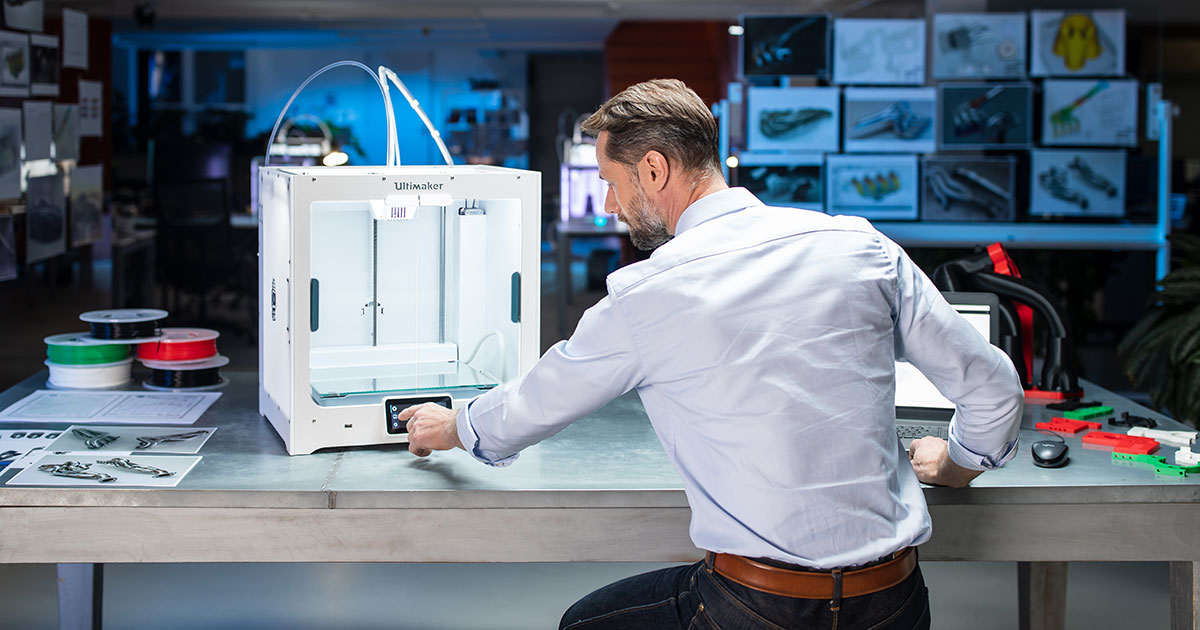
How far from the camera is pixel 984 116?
19.2 ft

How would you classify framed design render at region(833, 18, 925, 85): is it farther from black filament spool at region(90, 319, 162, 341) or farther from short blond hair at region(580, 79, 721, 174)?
short blond hair at region(580, 79, 721, 174)

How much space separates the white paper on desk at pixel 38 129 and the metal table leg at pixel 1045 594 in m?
4.30

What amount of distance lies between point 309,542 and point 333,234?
2.05 feet

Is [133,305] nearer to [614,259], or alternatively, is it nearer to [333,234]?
[614,259]

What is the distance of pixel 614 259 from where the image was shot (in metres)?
9.27

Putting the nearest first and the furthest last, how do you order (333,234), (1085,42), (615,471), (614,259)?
(615,471)
(333,234)
(1085,42)
(614,259)

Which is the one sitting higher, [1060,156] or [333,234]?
[1060,156]

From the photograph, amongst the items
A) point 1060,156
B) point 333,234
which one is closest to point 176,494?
point 333,234

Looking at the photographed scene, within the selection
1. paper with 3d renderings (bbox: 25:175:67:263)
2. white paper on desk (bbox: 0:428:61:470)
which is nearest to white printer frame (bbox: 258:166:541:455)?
white paper on desk (bbox: 0:428:61:470)

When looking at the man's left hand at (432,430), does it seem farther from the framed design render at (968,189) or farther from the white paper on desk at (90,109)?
the framed design render at (968,189)

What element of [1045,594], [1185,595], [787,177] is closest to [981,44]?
[787,177]

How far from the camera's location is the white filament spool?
2.48m

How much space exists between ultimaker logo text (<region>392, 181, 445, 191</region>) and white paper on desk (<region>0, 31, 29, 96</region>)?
11.3 feet

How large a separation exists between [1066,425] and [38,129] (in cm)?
447
